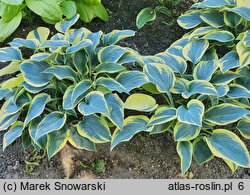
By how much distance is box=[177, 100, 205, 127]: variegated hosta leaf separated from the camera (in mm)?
1788

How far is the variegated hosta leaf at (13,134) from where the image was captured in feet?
6.44

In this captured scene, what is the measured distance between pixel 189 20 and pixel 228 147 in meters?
0.90

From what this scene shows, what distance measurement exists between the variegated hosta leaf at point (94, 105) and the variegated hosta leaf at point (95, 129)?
10 centimetres

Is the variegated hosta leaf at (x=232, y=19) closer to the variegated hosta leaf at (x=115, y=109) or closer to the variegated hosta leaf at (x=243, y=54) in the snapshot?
the variegated hosta leaf at (x=243, y=54)

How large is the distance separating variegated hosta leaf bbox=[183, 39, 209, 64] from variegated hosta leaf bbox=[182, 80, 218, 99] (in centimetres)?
21

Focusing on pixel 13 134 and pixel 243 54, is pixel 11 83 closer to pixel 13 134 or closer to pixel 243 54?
pixel 13 134

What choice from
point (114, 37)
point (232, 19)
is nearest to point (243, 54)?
point (232, 19)

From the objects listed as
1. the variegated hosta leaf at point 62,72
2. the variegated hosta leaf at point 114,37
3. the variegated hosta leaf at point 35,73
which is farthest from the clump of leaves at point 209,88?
the variegated hosta leaf at point 35,73

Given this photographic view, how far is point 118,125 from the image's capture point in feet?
6.18

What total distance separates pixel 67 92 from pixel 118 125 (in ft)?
1.03

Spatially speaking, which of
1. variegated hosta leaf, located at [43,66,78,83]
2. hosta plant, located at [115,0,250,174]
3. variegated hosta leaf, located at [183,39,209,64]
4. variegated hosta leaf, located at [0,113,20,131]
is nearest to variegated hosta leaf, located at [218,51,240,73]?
hosta plant, located at [115,0,250,174]

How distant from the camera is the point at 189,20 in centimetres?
246
